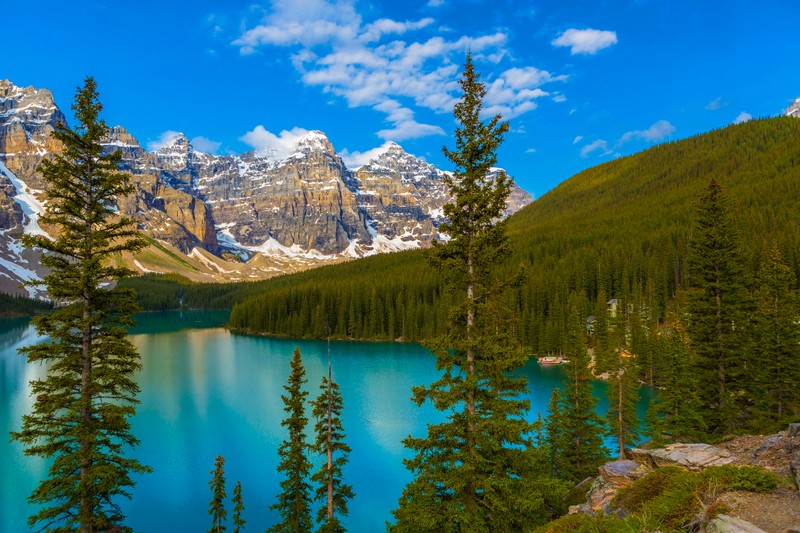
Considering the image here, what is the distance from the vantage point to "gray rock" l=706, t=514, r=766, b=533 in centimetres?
674

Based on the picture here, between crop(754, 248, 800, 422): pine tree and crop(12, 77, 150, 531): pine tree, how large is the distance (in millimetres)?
30958

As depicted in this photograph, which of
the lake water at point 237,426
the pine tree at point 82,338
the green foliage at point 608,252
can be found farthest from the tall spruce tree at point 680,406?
the green foliage at point 608,252

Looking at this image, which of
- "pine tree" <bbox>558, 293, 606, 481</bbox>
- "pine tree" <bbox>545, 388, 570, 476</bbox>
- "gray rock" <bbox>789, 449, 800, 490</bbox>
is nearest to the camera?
"gray rock" <bbox>789, 449, 800, 490</bbox>

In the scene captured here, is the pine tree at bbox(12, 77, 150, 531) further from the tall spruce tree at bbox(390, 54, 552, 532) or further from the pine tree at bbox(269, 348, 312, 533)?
the tall spruce tree at bbox(390, 54, 552, 532)

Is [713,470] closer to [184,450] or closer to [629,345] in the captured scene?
[184,450]

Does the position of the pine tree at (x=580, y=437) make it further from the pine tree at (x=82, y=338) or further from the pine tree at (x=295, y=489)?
the pine tree at (x=82, y=338)

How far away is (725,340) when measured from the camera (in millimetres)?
24641

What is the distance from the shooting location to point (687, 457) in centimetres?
1223

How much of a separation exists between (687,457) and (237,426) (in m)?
44.9

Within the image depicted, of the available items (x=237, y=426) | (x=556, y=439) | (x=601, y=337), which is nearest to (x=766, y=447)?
(x=556, y=439)

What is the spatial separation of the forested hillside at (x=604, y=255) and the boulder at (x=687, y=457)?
45.5 meters

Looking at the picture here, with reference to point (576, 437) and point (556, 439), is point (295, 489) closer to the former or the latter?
point (556, 439)

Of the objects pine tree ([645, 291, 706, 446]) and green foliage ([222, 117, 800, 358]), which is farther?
green foliage ([222, 117, 800, 358])

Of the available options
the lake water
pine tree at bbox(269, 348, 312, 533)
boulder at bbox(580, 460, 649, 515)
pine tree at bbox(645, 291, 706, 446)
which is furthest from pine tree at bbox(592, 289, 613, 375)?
boulder at bbox(580, 460, 649, 515)
